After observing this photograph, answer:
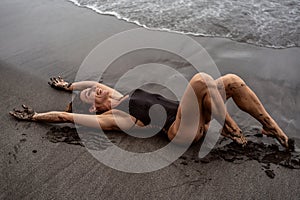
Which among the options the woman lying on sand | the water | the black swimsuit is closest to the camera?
the woman lying on sand

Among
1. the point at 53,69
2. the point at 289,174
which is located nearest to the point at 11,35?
the point at 53,69

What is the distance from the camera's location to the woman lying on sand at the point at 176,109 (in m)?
2.34

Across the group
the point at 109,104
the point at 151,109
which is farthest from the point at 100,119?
the point at 151,109

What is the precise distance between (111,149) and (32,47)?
2.35 meters

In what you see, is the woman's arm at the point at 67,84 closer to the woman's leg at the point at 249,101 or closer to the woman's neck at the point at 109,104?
the woman's neck at the point at 109,104

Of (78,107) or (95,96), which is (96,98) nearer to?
(95,96)

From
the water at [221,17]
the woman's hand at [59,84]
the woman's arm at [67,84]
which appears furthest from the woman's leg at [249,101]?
the water at [221,17]

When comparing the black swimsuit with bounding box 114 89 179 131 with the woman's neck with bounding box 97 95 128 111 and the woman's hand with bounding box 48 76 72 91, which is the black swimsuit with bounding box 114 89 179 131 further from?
the woman's hand with bounding box 48 76 72 91

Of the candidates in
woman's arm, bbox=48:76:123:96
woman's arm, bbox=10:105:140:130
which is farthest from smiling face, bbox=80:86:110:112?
woman's arm, bbox=48:76:123:96

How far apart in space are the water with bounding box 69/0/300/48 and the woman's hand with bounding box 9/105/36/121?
8.44 ft

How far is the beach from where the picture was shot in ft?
7.32

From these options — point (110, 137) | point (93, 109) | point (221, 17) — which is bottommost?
point (110, 137)

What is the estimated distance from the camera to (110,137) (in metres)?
2.76

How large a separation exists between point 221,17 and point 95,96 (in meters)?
3.05
